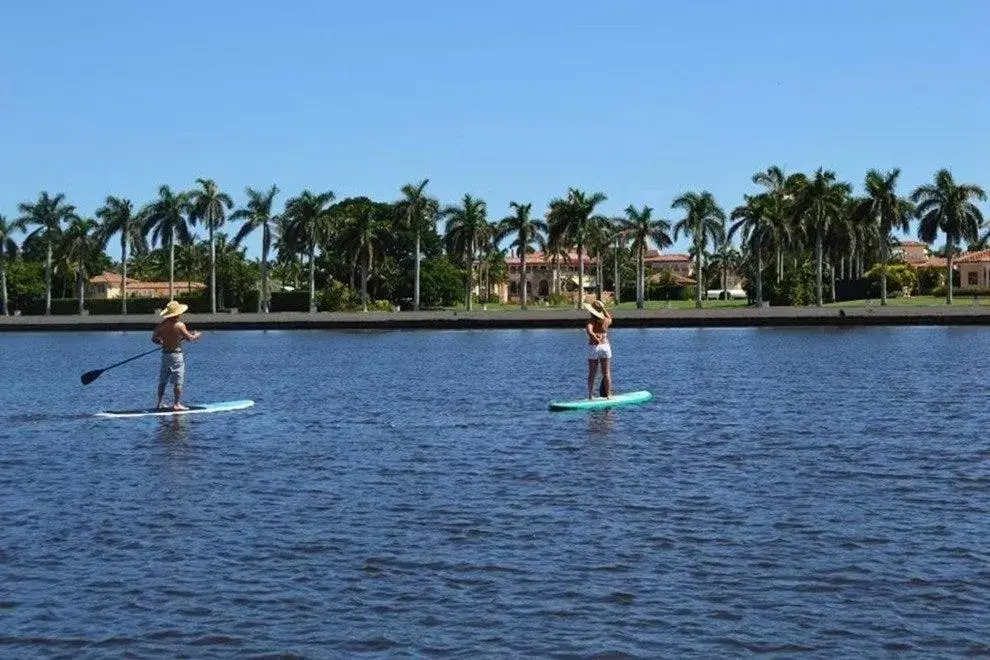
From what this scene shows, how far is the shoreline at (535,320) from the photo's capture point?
330ft

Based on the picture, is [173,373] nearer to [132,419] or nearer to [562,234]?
[132,419]

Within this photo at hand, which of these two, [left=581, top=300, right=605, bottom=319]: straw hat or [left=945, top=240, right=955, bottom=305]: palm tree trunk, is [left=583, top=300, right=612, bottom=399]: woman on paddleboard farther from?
[left=945, top=240, right=955, bottom=305]: palm tree trunk

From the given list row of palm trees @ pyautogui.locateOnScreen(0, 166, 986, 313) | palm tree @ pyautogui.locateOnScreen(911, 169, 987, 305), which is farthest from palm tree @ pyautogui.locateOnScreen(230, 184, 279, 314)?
palm tree @ pyautogui.locateOnScreen(911, 169, 987, 305)

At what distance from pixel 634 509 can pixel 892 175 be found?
10434 cm

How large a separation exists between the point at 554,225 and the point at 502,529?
11558cm

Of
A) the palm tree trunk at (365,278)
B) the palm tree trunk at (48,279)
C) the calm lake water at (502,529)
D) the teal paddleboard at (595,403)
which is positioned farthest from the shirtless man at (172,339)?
the palm tree trunk at (48,279)

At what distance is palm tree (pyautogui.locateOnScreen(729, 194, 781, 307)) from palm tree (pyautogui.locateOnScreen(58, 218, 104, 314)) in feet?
210

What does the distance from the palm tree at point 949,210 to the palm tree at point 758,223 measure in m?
12.3

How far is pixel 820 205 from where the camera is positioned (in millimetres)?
117188

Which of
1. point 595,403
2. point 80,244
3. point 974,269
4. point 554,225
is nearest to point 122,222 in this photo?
point 80,244

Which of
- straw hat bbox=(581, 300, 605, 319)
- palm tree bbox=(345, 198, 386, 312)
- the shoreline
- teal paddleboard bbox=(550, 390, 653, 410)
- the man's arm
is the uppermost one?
palm tree bbox=(345, 198, 386, 312)

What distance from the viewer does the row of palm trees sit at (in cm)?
11712

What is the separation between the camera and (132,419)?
30719mm

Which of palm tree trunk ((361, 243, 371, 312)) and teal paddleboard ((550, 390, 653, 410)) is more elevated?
palm tree trunk ((361, 243, 371, 312))
